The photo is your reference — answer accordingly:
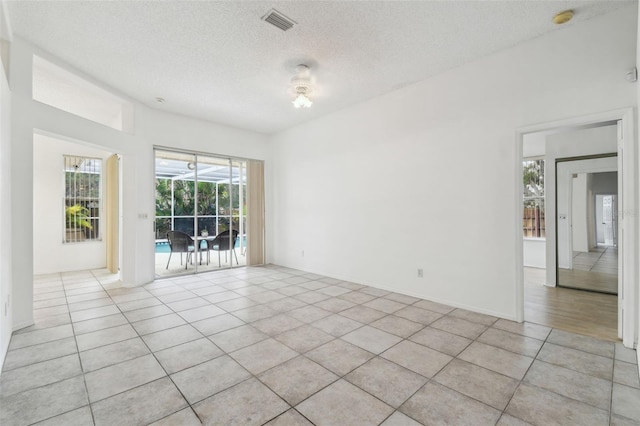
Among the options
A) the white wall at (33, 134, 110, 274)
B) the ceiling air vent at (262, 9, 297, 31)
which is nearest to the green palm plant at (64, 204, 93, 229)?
the white wall at (33, 134, 110, 274)

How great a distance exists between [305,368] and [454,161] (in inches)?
119

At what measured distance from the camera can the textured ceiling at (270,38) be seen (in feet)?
8.50

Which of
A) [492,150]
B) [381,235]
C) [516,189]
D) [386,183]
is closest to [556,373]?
[516,189]

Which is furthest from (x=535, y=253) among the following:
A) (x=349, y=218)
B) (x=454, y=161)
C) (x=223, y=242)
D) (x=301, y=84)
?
(x=223, y=242)

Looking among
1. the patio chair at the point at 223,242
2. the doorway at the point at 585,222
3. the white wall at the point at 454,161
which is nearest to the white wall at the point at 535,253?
the doorway at the point at 585,222

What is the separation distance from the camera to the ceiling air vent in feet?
8.61

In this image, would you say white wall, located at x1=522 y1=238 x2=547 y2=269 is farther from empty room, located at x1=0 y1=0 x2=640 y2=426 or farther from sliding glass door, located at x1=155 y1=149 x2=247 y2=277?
Result: sliding glass door, located at x1=155 y1=149 x2=247 y2=277

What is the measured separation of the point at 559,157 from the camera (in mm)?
4684

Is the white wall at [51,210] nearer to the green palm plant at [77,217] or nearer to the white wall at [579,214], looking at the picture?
the green palm plant at [77,217]

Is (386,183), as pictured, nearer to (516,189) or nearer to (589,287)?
(516,189)

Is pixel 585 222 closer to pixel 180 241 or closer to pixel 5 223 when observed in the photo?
pixel 180 241

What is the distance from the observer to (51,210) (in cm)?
575

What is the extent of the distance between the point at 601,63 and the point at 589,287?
3.36 meters

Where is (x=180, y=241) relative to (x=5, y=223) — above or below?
below
